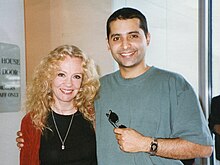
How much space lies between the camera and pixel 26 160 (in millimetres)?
1569

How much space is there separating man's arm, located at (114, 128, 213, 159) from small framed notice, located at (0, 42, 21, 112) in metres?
1.20

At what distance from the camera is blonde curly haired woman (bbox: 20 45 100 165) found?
1537 millimetres

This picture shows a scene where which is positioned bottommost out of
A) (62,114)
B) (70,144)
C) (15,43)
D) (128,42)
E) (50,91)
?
(70,144)

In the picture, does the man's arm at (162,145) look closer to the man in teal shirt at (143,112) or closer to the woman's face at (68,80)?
the man in teal shirt at (143,112)

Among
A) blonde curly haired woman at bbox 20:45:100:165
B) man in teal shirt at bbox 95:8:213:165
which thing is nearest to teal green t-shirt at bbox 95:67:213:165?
man in teal shirt at bbox 95:8:213:165

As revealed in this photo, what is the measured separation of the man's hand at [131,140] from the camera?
4.35 ft

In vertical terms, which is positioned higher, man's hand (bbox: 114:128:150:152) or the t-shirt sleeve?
the t-shirt sleeve

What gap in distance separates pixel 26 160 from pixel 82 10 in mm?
1318

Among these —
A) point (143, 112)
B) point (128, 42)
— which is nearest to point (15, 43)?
point (128, 42)

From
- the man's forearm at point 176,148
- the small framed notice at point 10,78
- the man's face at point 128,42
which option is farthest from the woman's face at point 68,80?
the small framed notice at point 10,78

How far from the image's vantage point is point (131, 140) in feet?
4.37

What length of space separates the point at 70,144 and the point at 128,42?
1.70 ft

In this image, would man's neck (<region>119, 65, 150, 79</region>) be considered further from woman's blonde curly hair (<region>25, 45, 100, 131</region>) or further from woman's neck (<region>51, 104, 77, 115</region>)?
woman's neck (<region>51, 104, 77, 115</region>)

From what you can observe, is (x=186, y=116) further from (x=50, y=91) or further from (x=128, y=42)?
(x=50, y=91)
